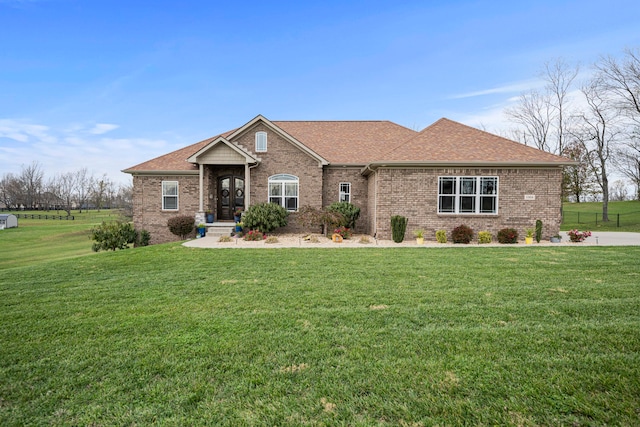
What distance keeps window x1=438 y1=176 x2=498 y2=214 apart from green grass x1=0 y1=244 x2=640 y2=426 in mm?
6890

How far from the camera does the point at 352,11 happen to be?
49.8ft

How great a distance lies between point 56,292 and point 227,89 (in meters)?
19.6

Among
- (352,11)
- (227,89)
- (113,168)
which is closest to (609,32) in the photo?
(352,11)

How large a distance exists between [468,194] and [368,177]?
4.87 m

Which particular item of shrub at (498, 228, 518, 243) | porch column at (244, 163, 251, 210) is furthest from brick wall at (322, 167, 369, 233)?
shrub at (498, 228, 518, 243)

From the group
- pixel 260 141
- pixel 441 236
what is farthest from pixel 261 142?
pixel 441 236

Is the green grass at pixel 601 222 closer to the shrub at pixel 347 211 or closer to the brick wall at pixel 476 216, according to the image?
the brick wall at pixel 476 216

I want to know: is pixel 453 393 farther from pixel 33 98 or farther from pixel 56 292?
pixel 33 98

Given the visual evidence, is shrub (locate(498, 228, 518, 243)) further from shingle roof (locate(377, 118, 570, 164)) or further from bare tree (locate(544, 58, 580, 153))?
bare tree (locate(544, 58, 580, 153))

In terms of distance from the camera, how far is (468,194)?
1392 centimetres

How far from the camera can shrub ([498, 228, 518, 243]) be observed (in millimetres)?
13156

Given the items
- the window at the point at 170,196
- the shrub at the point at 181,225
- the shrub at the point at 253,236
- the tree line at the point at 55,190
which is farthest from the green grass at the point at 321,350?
the tree line at the point at 55,190

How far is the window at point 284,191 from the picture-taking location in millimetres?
16562

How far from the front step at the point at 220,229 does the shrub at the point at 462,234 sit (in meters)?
10.00
